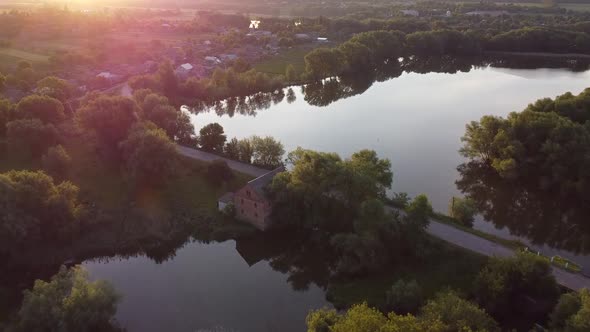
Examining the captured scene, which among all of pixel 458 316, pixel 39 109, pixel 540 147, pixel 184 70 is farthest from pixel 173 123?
pixel 458 316

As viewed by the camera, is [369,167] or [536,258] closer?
[536,258]

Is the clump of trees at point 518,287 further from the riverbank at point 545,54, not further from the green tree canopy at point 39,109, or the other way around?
the riverbank at point 545,54

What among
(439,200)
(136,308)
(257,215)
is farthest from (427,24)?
(136,308)

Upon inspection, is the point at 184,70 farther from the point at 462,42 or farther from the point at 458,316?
the point at 458,316

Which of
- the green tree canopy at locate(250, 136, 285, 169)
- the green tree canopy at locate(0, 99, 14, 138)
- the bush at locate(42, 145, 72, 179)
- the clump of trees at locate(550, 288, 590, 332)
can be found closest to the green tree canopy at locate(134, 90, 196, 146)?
the green tree canopy at locate(250, 136, 285, 169)

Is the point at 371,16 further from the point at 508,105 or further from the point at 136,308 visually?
the point at 136,308

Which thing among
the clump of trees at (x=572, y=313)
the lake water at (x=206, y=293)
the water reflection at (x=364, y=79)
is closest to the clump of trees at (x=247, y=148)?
the lake water at (x=206, y=293)
